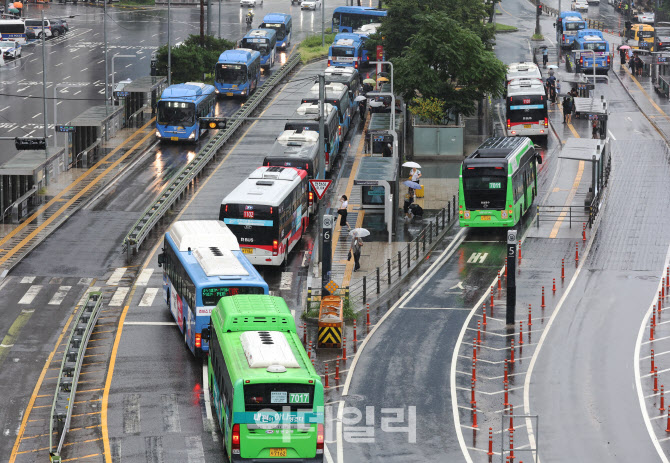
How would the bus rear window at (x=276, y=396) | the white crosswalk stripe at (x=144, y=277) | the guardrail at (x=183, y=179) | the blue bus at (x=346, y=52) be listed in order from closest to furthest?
the bus rear window at (x=276, y=396), the white crosswalk stripe at (x=144, y=277), the guardrail at (x=183, y=179), the blue bus at (x=346, y=52)

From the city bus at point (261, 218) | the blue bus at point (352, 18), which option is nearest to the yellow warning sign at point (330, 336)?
the city bus at point (261, 218)

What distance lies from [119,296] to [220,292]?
10469 mm

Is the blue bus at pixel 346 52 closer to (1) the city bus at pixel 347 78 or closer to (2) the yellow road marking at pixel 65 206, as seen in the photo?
(1) the city bus at pixel 347 78

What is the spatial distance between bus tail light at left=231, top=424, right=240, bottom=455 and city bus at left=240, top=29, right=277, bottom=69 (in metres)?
76.8

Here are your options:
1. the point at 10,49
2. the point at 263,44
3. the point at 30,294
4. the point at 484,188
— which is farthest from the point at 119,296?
the point at 10,49

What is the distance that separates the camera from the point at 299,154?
6456 cm

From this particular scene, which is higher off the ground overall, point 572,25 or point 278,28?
point 572,25

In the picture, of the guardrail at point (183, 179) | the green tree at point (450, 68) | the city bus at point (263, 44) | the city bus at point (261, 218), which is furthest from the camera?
the city bus at point (263, 44)

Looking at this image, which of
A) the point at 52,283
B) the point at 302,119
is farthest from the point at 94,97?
the point at 52,283

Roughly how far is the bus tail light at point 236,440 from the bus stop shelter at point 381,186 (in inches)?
1071

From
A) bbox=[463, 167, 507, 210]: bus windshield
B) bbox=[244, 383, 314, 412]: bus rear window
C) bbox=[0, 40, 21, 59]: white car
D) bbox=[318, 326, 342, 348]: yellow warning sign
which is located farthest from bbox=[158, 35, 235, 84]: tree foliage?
bbox=[244, 383, 314, 412]: bus rear window

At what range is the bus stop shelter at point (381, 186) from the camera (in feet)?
191

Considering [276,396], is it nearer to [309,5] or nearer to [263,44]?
[263,44]

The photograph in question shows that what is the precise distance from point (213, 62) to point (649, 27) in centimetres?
4526
